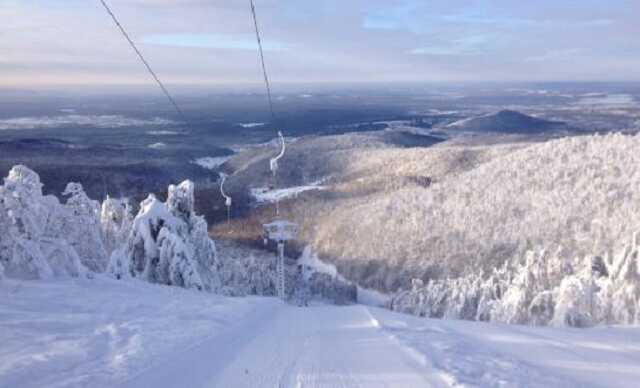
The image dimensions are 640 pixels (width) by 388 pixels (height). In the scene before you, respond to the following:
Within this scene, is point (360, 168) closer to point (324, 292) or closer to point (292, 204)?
point (292, 204)

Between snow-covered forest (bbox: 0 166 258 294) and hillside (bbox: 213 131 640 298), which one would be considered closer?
snow-covered forest (bbox: 0 166 258 294)

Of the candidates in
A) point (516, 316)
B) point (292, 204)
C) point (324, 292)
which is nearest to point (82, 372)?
point (516, 316)

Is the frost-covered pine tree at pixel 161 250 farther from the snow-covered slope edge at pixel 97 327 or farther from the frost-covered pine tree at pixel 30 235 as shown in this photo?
the snow-covered slope edge at pixel 97 327

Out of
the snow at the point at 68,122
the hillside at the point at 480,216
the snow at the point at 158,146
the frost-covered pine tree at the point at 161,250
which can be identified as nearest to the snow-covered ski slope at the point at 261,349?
the frost-covered pine tree at the point at 161,250

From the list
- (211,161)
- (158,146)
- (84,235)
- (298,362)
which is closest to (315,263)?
(84,235)

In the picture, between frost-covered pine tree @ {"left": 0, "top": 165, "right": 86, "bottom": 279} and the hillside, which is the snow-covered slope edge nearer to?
frost-covered pine tree @ {"left": 0, "top": 165, "right": 86, "bottom": 279}

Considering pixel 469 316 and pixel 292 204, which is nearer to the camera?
pixel 469 316

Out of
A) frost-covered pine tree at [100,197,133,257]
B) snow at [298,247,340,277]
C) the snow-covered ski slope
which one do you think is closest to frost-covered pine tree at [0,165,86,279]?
the snow-covered ski slope
